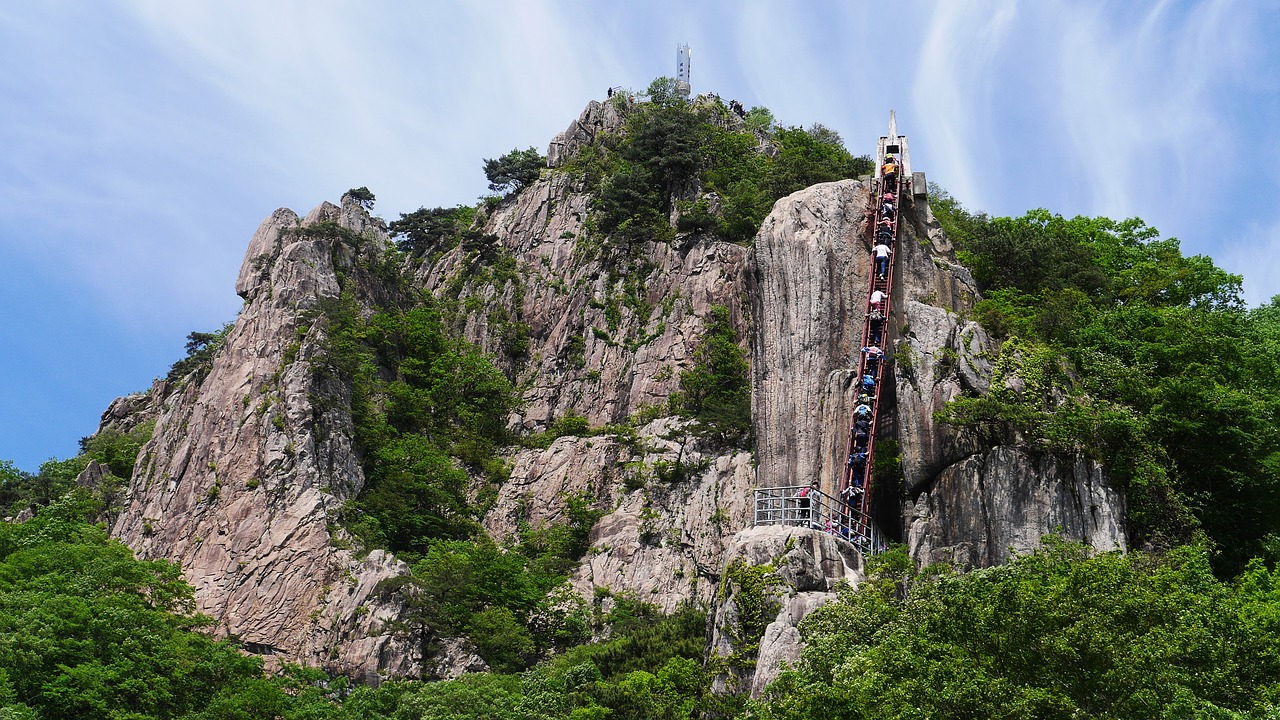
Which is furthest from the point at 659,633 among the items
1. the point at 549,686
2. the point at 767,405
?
the point at 767,405

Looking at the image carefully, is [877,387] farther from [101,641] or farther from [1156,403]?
[101,641]

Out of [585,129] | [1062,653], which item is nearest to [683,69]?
[585,129]

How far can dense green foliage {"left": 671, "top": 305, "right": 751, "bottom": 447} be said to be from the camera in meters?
50.5

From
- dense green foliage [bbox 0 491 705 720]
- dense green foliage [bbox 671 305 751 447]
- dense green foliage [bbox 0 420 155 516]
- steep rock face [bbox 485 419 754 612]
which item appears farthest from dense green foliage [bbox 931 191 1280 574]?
dense green foliage [bbox 0 420 155 516]

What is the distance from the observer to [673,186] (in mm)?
64188

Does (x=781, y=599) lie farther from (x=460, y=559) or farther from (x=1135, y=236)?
(x=1135, y=236)

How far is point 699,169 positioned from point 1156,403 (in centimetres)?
3027

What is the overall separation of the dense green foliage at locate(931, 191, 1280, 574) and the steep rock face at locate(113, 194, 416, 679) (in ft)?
74.2

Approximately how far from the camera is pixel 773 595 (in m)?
36.7

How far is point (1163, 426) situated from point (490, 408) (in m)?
30.0

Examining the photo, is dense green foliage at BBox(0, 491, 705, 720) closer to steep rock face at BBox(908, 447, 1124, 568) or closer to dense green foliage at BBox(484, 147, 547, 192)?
steep rock face at BBox(908, 447, 1124, 568)

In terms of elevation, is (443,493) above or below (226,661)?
above

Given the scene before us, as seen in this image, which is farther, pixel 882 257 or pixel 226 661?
pixel 882 257

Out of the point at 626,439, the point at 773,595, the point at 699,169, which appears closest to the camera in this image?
the point at 773,595
